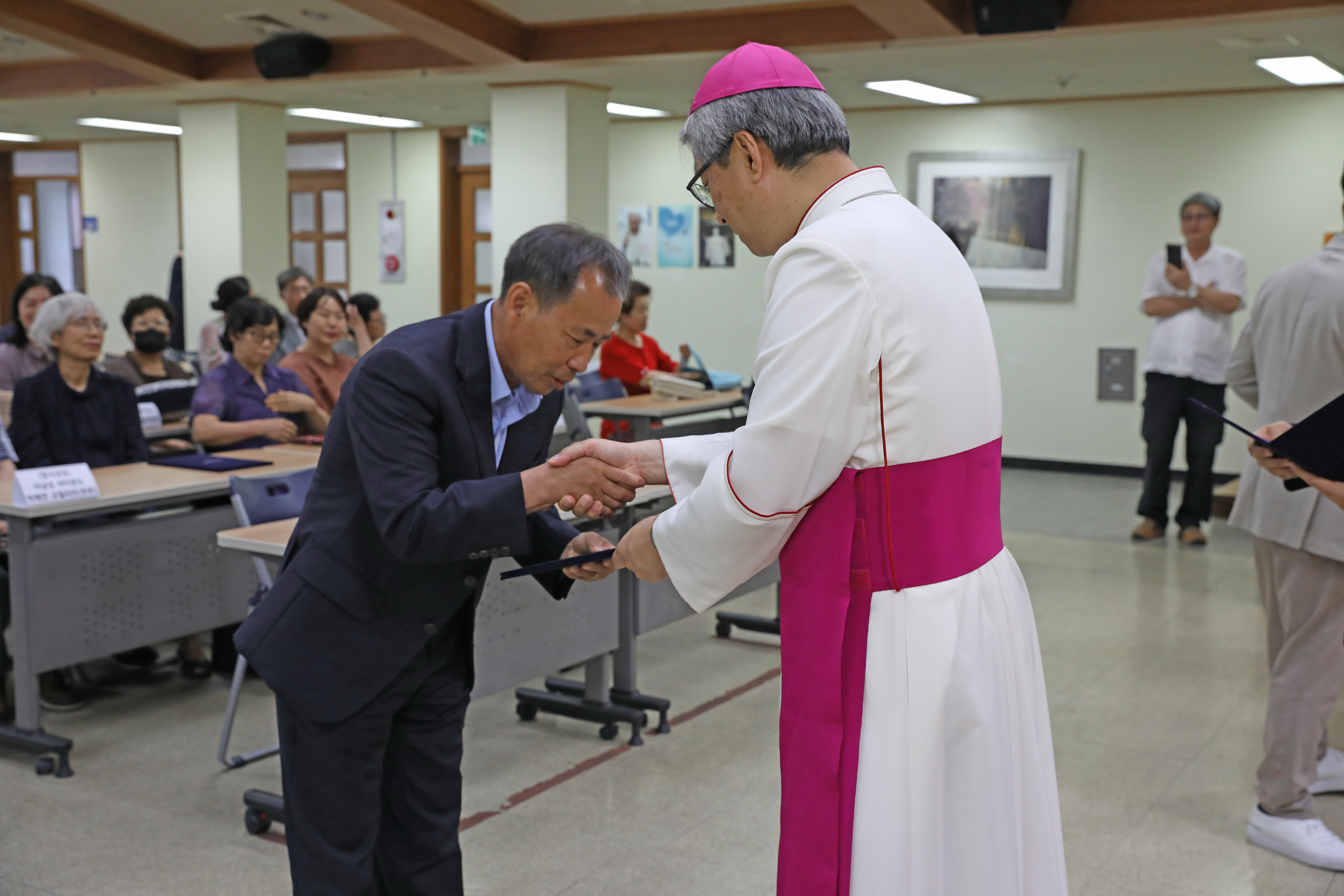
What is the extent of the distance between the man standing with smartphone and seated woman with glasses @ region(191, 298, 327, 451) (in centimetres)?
487

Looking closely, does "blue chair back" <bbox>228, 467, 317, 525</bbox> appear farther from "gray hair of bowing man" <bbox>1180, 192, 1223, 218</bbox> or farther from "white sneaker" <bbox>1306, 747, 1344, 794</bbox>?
"gray hair of bowing man" <bbox>1180, 192, 1223, 218</bbox>

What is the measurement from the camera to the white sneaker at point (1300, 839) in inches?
124

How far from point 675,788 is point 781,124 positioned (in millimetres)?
2542

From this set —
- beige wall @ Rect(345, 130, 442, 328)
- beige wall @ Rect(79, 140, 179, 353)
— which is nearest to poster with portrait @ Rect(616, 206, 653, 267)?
beige wall @ Rect(345, 130, 442, 328)

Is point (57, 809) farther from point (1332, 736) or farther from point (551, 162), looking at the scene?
point (551, 162)

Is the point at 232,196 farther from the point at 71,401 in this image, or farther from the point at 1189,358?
the point at 1189,358

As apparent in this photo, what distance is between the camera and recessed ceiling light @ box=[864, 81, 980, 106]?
8617mm

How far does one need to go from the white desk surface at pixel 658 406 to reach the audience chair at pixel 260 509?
2.35 m

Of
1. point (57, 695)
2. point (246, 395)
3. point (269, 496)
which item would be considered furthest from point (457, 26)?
point (57, 695)

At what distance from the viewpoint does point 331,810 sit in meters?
2.02

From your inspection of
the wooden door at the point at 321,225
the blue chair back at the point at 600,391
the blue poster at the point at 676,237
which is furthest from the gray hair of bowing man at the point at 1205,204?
the wooden door at the point at 321,225

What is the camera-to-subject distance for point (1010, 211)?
9.55 metres

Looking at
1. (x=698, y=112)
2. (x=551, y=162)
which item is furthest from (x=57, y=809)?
(x=551, y=162)

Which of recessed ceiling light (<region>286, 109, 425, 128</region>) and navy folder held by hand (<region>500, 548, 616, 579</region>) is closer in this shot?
navy folder held by hand (<region>500, 548, 616, 579</region>)
